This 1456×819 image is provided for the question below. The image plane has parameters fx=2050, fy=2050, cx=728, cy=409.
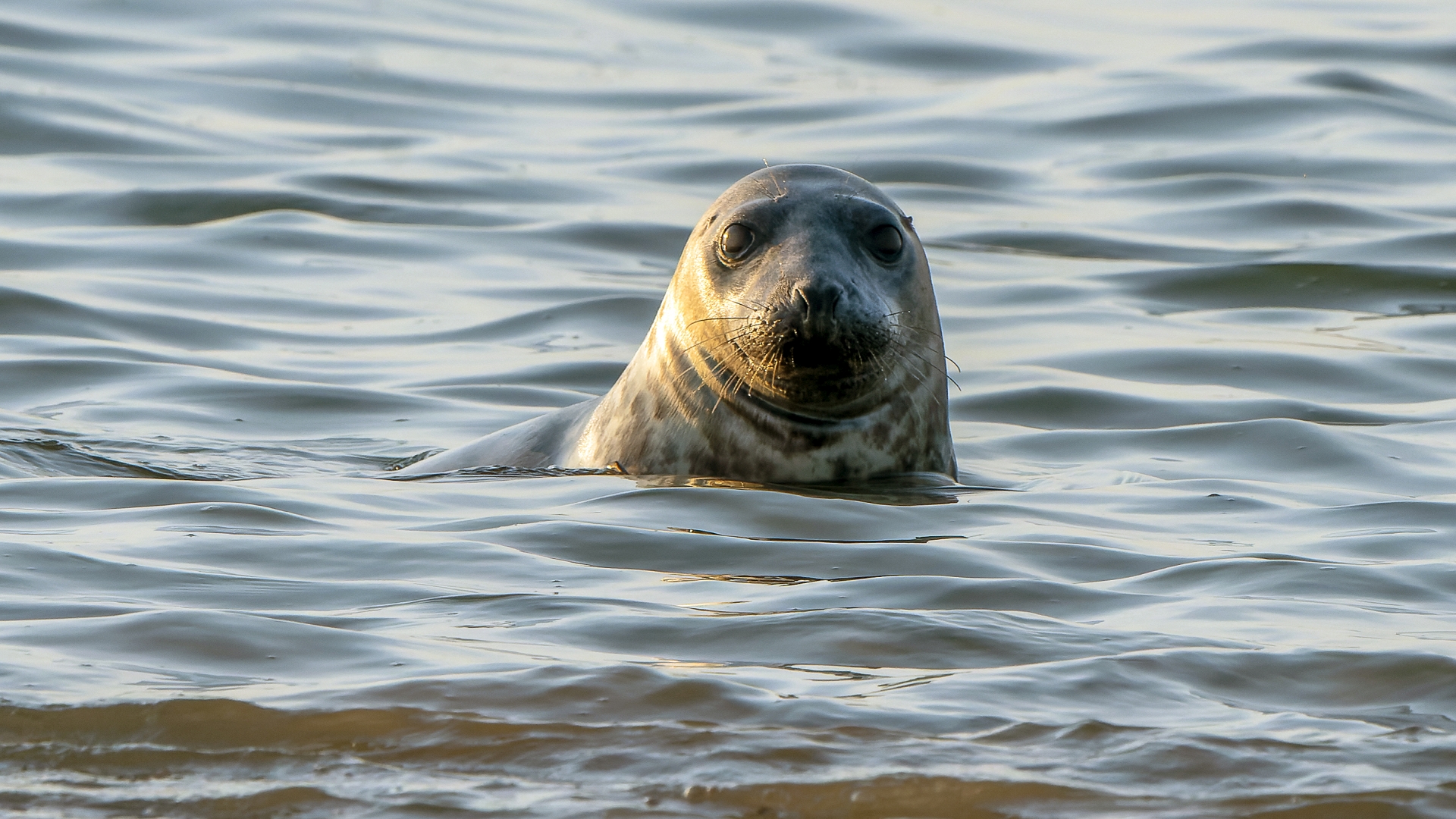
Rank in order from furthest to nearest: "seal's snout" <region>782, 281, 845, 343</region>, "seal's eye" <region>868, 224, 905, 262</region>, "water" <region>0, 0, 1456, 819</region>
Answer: "seal's eye" <region>868, 224, 905, 262</region>, "seal's snout" <region>782, 281, 845, 343</region>, "water" <region>0, 0, 1456, 819</region>

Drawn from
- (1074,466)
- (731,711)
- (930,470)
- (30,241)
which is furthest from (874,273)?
(30,241)

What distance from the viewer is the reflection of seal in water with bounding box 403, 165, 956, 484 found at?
220 inches

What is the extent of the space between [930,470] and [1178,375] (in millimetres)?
2526

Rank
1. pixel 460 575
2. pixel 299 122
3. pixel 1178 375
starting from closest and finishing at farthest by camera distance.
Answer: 1. pixel 460 575
2. pixel 1178 375
3. pixel 299 122

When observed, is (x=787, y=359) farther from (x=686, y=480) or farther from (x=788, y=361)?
(x=686, y=480)

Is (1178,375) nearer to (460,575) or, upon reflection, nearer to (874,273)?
(874,273)

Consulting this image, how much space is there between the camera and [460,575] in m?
4.45

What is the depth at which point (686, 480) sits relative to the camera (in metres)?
5.70

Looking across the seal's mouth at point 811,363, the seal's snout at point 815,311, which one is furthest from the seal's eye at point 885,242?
the seal's snout at point 815,311

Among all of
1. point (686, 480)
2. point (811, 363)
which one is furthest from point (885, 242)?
point (686, 480)

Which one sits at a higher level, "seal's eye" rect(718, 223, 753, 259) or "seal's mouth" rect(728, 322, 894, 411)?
"seal's eye" rect(718, 223, 753, 259)

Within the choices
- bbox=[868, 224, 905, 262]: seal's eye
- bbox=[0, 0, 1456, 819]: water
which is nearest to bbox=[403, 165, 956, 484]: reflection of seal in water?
bbox=[868, 224, 905, 262]: seal's eye

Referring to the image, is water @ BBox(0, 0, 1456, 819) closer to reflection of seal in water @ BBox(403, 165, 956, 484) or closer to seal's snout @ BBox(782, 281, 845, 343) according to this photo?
reflection of seal in water @ BBox(403, 165, 956, 484)

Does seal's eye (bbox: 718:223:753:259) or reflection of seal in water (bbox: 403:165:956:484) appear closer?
reflection of seal in water (bbox: 403:165:956:484)
